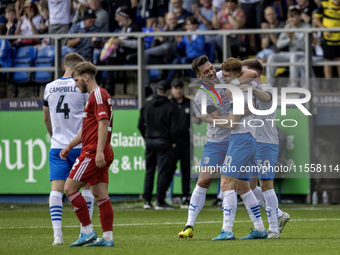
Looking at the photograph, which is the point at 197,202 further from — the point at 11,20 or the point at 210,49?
the point at 11,20

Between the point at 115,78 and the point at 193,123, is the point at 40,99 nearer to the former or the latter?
the point at 115,78

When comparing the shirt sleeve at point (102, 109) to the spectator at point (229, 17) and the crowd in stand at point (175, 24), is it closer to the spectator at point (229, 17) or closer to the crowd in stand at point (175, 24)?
the crowd in stand at point (175, 24)

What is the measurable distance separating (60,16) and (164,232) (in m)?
10.1

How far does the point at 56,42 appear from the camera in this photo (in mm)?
18344

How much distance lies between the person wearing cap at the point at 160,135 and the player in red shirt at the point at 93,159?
24.5 feet

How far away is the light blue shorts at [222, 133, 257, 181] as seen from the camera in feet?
31.4

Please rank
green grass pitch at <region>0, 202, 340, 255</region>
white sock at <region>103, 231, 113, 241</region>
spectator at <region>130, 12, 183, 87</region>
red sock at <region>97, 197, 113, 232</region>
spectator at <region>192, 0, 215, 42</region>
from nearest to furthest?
1. green grass pitch at <region>0, 202, 340, 255</region>
2. red sock at <region>97, 197, 113, 232</region>
3. white sock at <region>103, 231, 113, 241</region>
4. spectator at <region>130, 12, 183, 87</region>
5. spectator at <region>192, 0, 215, 42</region>

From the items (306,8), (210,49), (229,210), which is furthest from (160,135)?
(229,210)

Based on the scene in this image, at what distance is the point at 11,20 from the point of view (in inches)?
805

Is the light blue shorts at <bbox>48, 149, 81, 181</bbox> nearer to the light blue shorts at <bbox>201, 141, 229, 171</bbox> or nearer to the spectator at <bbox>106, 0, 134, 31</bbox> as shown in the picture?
the light blue shorts at <bbox>201, 141, 229, 171</bbox>

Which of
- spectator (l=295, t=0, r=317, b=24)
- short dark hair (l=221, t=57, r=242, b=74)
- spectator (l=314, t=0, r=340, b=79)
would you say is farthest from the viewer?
spectator (l=295, t=0, r=317, b=24)

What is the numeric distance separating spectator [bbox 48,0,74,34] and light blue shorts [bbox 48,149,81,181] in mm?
10634

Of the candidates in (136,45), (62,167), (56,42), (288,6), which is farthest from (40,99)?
(62,167)

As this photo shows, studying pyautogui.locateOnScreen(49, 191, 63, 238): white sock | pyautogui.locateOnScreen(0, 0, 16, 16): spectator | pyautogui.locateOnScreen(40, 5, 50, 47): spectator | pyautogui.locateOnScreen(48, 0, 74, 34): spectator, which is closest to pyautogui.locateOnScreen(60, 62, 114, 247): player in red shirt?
pyautogui.locateOnScreen(49, 191, 63, 238): white sock
